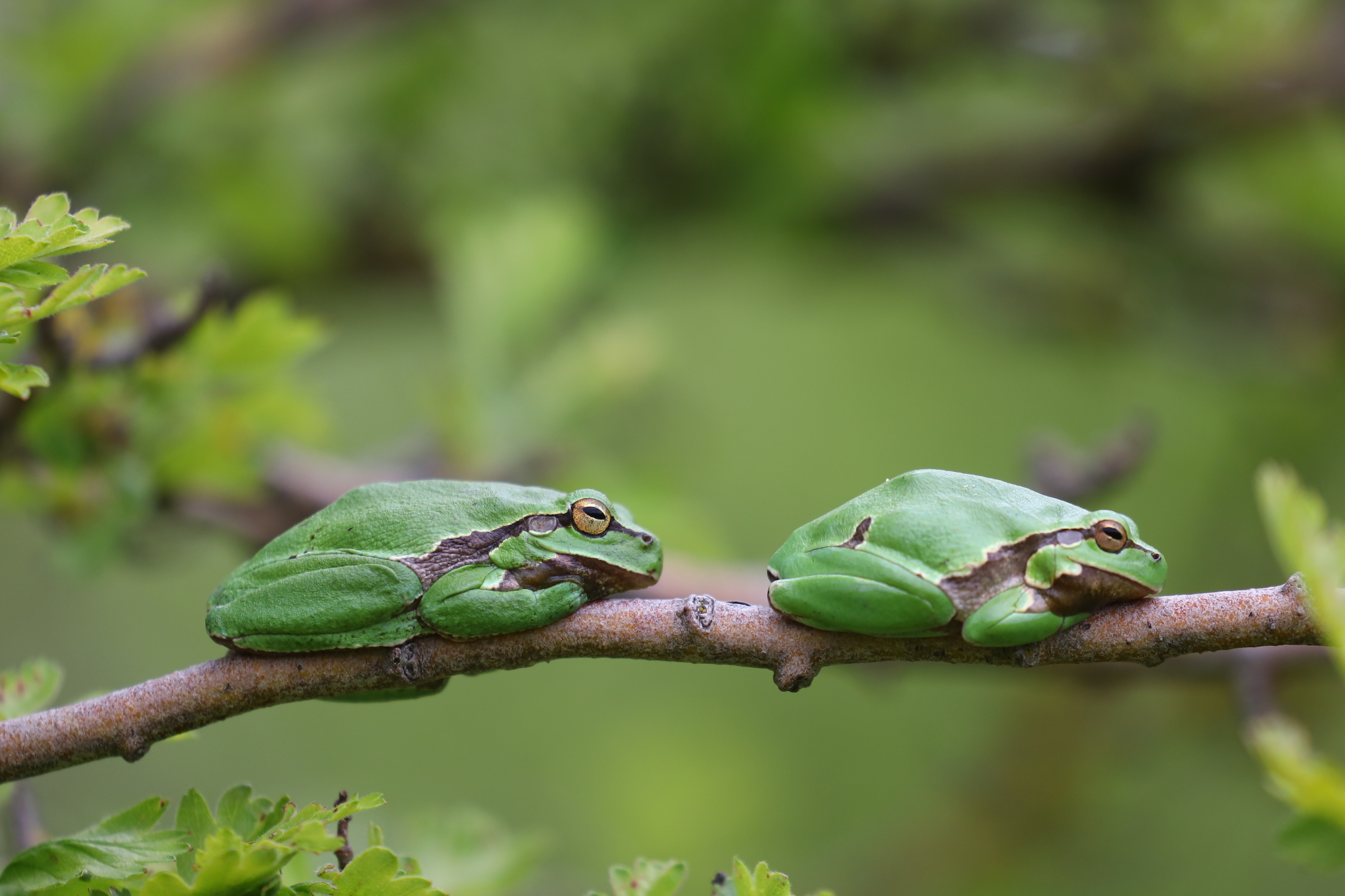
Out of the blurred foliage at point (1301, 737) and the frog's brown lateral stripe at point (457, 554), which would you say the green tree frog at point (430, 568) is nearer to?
the frog's brown lateral stripe at point (457, 554)

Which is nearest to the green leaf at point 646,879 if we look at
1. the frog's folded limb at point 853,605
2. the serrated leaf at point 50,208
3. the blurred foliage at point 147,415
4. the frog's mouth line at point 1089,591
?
the frog's folded limb at point 853,605

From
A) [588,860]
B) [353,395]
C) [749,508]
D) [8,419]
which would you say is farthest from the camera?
[353,395]

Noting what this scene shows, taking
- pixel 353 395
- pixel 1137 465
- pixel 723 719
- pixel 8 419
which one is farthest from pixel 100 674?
pixel 1137 465

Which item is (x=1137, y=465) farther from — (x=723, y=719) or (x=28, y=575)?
(x=28, y=575)

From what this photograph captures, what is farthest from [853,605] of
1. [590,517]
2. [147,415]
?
[147,415]

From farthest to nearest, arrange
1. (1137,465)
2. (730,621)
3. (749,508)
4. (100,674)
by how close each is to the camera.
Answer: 1. (749,508)
2. (100,674)
3. (1137,465)
4. (730,621)

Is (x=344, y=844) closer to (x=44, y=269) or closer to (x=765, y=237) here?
(x=44, y=269)
